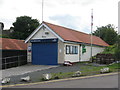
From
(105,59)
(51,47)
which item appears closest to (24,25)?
(51,47)

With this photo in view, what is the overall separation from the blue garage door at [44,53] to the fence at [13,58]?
1.34 meters

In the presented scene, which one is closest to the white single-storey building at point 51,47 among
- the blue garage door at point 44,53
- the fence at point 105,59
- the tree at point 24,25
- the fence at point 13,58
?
the blue garage door at point 44,53

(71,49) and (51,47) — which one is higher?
(51,47)

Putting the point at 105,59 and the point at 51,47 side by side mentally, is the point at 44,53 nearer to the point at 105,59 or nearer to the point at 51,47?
the point at 51,47

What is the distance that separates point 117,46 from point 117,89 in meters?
9.27

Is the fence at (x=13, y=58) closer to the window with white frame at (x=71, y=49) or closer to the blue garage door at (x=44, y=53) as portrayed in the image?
the blue garage door at (x=44, y=53)

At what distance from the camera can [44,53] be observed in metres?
21.1

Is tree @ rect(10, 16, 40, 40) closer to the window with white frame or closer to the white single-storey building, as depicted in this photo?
the white single-storey building

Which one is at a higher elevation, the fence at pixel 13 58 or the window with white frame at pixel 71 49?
the window with white frame at pixel 71 49

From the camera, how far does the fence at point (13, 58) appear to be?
18042 mm

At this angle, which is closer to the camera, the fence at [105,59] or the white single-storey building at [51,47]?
the fence at [105,59]

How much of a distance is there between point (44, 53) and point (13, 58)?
3.82 m

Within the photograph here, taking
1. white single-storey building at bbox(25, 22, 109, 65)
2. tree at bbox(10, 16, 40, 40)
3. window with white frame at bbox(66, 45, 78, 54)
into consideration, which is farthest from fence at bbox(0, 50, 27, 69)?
tree at bbox(10, 16, 40, 40)

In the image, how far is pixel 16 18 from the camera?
163 feet
